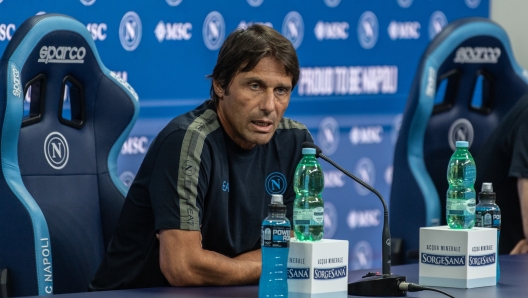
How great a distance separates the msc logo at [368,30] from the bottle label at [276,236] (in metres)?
2.68

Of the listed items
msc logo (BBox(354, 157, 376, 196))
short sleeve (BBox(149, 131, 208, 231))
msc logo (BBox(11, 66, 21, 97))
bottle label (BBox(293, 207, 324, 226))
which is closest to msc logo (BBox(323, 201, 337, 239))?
msc logo (BBox(354, 157, 376, 196))

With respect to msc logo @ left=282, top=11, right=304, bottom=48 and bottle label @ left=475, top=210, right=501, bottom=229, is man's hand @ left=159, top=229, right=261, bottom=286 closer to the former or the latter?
bottle label @ left=475, top=210, right=501, bottom=229

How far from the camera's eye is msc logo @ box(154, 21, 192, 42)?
3.67 m

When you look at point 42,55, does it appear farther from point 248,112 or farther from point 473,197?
point 473,197

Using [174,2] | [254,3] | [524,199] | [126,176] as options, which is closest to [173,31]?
[174,2]

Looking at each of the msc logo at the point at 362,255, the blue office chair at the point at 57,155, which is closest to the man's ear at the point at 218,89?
the blue office chair at the point at 57,155

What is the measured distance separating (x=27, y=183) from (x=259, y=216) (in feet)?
2.22

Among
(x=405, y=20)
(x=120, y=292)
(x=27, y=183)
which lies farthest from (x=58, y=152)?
(x=405, y=20)

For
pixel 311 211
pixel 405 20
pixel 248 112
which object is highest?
pixel 405 20

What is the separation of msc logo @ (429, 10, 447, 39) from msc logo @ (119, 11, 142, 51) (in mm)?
1741

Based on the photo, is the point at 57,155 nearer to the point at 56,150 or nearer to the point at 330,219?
the point at 56,150

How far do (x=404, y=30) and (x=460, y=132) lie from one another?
0.89 metres

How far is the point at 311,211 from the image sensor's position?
193 cm

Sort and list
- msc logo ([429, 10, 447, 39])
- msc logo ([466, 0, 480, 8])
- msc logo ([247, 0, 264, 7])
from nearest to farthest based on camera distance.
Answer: msc logo ([247, 0, 264, 7]) → msc logo ([429, 10, 447, 39]) → msc logo ([466, 0, 480, 8])
